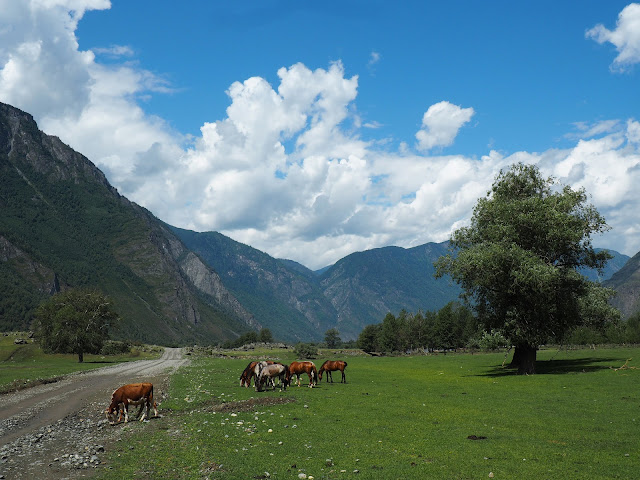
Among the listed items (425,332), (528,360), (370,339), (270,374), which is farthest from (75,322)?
(370,339)

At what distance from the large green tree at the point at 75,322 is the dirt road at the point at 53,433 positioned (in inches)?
2324

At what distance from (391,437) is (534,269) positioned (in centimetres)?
2669

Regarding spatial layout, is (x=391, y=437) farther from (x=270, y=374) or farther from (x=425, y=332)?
(x=425, y=332)

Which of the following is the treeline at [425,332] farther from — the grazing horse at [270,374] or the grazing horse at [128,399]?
the grazing horse at [128,399]

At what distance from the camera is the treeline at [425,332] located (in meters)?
129

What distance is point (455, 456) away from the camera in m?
14.7

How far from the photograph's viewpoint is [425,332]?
139 meters

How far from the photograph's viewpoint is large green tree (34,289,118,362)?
89.2 meters

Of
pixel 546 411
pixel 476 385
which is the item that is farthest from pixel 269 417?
pixel 476 385

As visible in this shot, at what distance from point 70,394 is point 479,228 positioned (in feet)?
145

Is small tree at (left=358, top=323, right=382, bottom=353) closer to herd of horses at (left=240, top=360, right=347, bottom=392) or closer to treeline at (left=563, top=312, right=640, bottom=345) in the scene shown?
treeline at (left=563, top=312, right=640, bottom=345)

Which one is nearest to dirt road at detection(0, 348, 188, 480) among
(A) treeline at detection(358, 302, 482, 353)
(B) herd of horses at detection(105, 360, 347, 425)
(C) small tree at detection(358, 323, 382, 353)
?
(B) herd of horses at detection(105, 360, 347, 425)

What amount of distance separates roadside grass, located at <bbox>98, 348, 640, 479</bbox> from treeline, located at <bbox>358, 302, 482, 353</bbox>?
333 feet

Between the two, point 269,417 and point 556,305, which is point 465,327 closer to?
point 556,305
